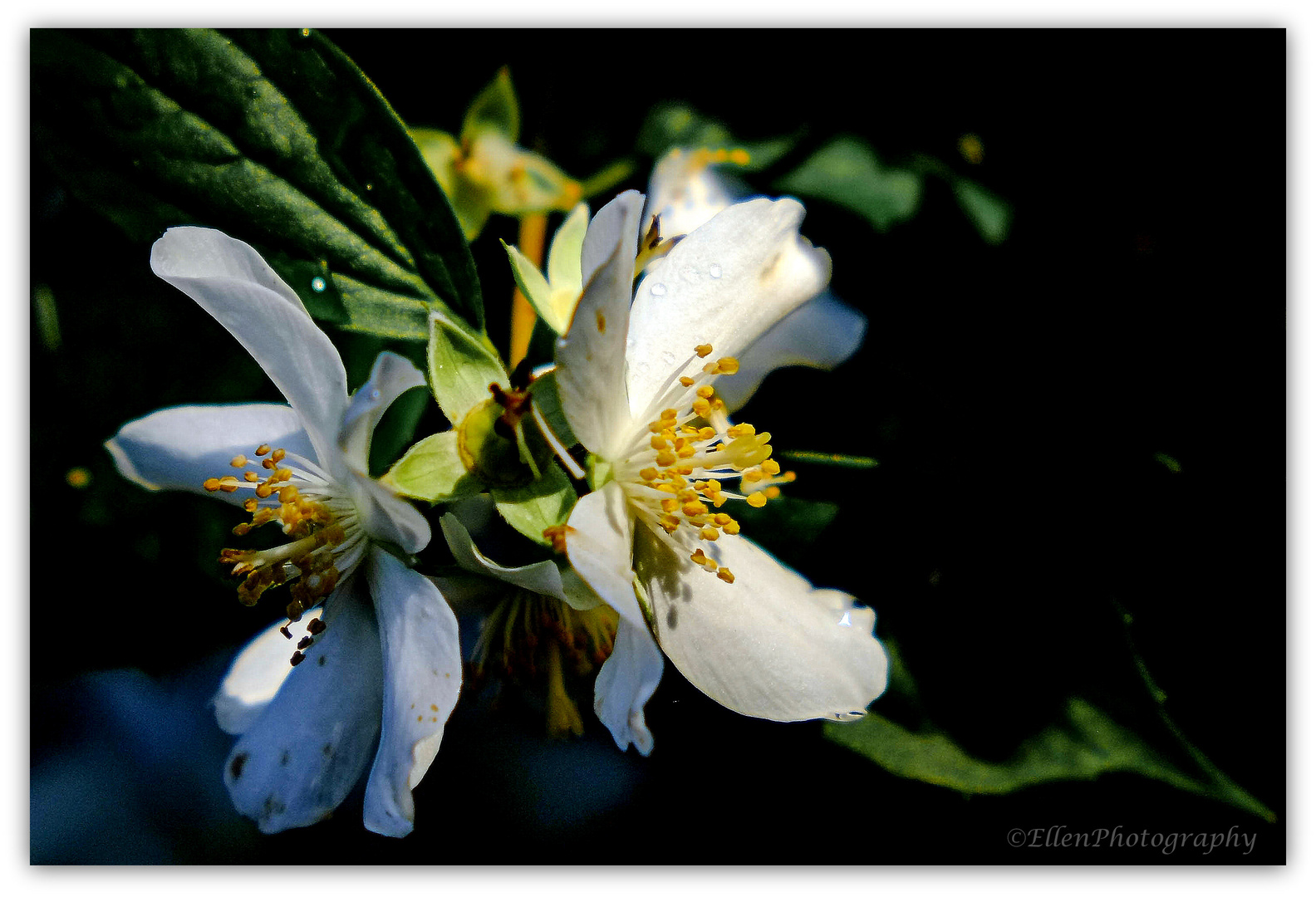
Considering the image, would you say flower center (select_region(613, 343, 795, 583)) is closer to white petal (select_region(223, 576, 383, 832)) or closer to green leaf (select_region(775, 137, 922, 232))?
white petal (select_region(223, 576, 383, 832))

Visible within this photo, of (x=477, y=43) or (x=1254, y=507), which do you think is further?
(x=477, y=43)

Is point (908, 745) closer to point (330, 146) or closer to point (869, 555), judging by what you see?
point (869, 555)

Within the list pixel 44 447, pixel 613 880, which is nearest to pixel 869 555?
pixel 613 880

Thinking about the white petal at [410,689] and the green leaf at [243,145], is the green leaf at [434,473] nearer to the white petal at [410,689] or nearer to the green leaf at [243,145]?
the white petal at [410,689]

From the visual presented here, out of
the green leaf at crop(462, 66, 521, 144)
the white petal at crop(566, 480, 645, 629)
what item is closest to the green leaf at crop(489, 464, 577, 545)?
the white petal at crop(566, 480, 645, 629)

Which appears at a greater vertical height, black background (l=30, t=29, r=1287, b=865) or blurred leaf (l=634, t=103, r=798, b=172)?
blurred leaf (l=634, t=103, r=798, b=172)

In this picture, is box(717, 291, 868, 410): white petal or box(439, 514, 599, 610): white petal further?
box(717, 291, 868, 410): white petal
